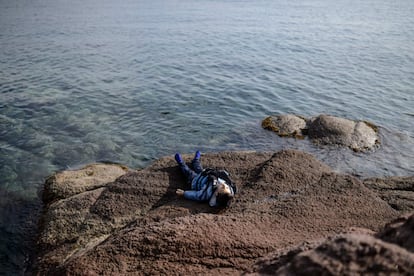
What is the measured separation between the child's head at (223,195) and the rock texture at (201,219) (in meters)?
0.20

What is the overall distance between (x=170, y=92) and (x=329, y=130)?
28.8 ft

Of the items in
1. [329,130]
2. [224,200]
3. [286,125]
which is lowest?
[286,125]

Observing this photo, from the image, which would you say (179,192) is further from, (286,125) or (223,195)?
(286,125)

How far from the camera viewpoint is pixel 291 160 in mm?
8562

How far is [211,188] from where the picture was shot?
23.9 ft

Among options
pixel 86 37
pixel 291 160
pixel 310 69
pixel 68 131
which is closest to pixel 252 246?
pixel 291 160

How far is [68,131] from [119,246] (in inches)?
363

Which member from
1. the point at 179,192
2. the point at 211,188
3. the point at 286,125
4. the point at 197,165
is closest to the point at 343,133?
the point at 286,125

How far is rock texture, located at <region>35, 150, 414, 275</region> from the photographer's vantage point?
5.18 m

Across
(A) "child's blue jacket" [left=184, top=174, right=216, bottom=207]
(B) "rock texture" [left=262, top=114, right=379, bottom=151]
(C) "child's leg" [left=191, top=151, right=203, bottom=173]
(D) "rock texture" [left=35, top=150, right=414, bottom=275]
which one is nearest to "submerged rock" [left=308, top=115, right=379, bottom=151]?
(B) "rock texture" [left=262, top=114, right=379, bottom=151]

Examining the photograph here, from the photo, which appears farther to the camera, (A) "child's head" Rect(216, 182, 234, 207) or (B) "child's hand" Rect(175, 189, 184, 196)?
(B) "child's hand" Rect(175, 189, 184, 196)

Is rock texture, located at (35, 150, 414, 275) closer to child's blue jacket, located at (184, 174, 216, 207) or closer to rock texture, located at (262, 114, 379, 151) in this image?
child's blue jacket, located at (184, 174, 216, 207)

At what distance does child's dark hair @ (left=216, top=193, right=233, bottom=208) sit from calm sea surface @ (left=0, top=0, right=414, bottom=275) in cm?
438

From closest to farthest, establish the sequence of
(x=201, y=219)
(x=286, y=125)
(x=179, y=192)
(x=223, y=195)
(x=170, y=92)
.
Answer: (x=201, y=219)
(x=223, y=195)
(x=179, y=192)
(x=286, y=125)
(x=170, y=92)
